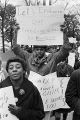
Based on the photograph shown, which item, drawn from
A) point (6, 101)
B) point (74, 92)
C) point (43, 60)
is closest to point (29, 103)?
point (6, 101)

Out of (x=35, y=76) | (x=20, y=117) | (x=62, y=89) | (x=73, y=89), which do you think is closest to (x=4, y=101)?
(x=20, y=117)

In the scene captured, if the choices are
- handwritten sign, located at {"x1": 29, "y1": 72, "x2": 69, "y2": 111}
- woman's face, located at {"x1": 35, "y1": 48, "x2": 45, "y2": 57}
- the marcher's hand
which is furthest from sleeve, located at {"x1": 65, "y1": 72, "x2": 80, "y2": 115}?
woman's face, located at {"x1": 35, "y1": 48, "x2": 45, "y2": 57}

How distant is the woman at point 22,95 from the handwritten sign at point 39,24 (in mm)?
1378

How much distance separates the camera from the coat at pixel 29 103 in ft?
11.4

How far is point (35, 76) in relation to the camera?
4.89 m

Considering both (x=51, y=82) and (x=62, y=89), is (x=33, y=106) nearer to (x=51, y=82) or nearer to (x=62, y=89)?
(x=51, y=82)

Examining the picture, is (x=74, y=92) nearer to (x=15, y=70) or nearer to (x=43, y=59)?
(x=15, y=70)

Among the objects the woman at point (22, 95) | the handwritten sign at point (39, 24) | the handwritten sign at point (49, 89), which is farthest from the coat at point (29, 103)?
the handwritten sign at point (39, 24)

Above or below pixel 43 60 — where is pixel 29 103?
below

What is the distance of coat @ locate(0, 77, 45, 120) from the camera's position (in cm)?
348

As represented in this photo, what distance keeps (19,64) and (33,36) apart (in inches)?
55.9

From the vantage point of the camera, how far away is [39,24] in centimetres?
502

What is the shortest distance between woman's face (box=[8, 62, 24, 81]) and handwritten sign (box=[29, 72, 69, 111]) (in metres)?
1.23

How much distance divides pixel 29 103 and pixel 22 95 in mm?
101
